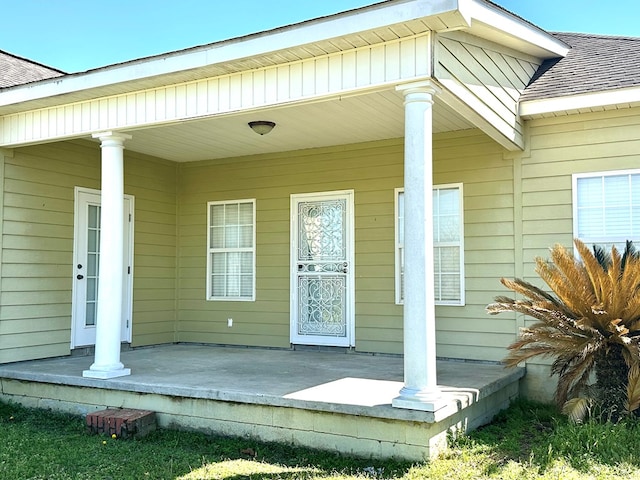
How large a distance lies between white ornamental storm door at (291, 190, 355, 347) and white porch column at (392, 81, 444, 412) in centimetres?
297

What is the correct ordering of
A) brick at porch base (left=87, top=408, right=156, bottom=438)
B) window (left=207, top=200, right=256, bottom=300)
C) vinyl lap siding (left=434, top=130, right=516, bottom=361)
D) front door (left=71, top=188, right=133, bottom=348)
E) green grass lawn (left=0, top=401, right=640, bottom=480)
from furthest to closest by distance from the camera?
window (left=207, top=200, right=256, bottom=300) → front door (left=71, top=188, right=133, bottom=348) → vinyl lap siding (left=434, top=130, right=516, bottom=361) → brick at porch base (left=87, top=408, right=156, bottom=438) → green grass lawn (left=0, top=401, right=640, bottom=480)

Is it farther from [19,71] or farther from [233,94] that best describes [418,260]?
[19,71]

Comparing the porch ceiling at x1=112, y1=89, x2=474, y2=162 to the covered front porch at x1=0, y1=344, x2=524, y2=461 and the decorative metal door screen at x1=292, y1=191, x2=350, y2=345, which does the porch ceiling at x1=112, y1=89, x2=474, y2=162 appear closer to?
the decorative metal door screen at x1=292, y1=191, x2=350, y2=345

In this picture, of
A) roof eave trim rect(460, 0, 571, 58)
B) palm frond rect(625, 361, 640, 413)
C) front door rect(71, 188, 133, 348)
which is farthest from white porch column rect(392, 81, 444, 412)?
front door rect(71, 188, 133, 348)

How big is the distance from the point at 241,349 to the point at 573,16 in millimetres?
9994

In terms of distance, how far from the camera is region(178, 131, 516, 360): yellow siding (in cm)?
662

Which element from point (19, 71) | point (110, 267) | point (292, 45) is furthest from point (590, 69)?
point (19, 71)

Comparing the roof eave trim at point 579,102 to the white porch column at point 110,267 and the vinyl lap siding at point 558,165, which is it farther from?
the white porch column at point 110,267

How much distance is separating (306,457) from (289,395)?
51 centimetres

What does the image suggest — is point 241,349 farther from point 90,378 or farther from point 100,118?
point 100,118

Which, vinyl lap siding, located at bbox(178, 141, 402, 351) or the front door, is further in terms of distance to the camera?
the front door

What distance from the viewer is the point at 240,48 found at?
4938 mm

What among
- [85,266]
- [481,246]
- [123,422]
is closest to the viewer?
[123,422]

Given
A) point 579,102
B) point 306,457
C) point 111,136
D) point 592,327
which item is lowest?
point 306,457
